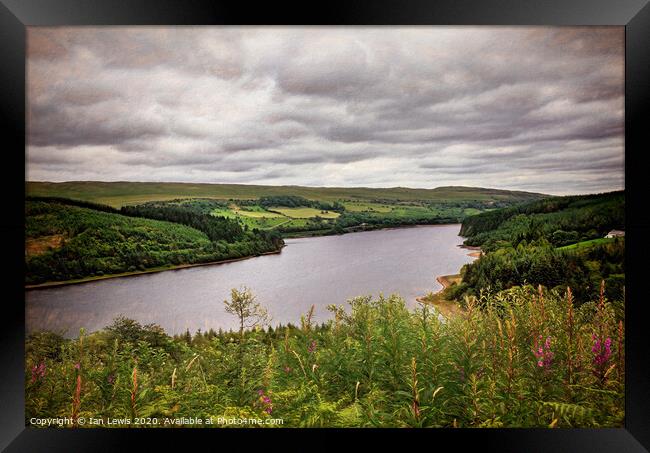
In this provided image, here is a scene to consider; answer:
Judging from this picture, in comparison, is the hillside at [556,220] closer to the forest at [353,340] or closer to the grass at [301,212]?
the forest at [353,340]

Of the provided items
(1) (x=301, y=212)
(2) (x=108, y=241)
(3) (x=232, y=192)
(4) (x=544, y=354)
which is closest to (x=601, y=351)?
(4) (x=544, y=354)

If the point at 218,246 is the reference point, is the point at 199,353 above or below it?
below

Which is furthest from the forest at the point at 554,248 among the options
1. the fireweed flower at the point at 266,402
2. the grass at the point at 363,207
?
the fireweed flower at the point at 266,402

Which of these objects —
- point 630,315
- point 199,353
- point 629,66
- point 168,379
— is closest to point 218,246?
point 199,353

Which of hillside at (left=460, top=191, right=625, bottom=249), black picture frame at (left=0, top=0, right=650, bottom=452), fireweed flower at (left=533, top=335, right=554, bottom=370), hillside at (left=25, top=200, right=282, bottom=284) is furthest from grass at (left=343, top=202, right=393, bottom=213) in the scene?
fireweed flower at (left=533, top=335, right=554, bottom=370)

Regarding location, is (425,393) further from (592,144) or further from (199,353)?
(592,144)

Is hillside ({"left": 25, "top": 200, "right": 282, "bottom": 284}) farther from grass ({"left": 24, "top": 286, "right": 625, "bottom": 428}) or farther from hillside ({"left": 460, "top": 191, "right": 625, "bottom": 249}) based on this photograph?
hillside ({"left": 460, "top": 191, "right": 625, "bottom": 249})

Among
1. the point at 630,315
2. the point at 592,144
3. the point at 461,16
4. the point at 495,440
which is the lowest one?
the point at 495,440
